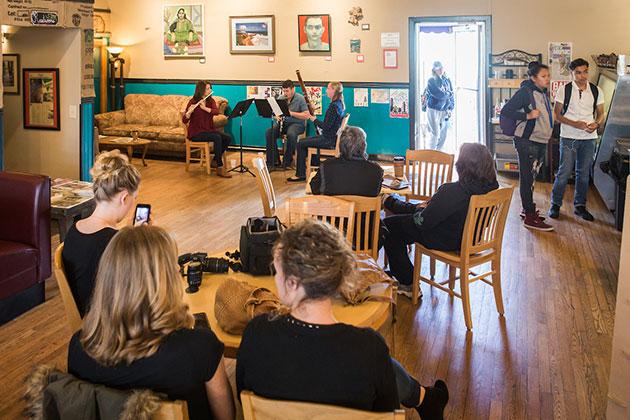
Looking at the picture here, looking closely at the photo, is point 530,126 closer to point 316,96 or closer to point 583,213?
point 583,213

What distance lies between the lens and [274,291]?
274 cm

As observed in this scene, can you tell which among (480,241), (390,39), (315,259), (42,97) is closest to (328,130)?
(390,39)

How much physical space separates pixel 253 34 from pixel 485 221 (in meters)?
7.25

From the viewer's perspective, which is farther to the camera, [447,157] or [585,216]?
[585,216]

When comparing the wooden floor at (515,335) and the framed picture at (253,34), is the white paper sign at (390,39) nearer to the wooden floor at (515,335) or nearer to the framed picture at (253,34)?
the framed picture at (253,34)

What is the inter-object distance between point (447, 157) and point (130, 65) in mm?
7647

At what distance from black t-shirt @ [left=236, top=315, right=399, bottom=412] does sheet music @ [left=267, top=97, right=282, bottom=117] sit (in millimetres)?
7288

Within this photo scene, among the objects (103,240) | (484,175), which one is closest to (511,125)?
(484,175)

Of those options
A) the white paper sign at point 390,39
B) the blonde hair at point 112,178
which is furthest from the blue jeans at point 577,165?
the blonde hair at point 112,178

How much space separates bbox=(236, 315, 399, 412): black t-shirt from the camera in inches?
70.9

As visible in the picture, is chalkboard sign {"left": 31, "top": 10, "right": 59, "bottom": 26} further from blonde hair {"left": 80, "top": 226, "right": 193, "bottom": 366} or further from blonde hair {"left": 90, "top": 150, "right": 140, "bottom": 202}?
blonde hair {"left": 80, "top": 226, "right": 193, "bottom": 366}

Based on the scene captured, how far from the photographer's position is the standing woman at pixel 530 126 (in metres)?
6.07

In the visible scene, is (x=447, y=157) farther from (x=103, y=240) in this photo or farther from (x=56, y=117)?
(x=56, y=117)

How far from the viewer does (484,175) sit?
12.8ft
